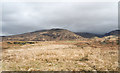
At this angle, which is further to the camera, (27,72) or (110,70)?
(110,70)

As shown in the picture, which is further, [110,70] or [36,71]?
[110,70]

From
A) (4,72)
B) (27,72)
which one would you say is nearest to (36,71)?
(27,72)

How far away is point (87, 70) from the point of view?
8938 mm

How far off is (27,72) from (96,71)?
7.03 m

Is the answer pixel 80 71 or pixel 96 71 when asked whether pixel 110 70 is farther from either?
pixel 80 71

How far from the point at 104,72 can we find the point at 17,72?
8953 millimetres

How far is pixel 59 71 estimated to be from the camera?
870 centimetres

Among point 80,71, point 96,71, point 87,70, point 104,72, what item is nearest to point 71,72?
point 80,71

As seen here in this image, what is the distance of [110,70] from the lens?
9203 millimetres

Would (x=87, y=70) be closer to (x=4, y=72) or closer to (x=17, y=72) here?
(x=17, y=72)

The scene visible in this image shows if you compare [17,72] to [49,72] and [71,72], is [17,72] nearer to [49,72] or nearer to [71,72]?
[49,72]

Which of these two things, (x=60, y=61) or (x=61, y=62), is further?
(x=60, y=61)

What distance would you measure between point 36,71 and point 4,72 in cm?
350

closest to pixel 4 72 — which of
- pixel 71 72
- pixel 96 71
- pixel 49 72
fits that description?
pixel 49 72
